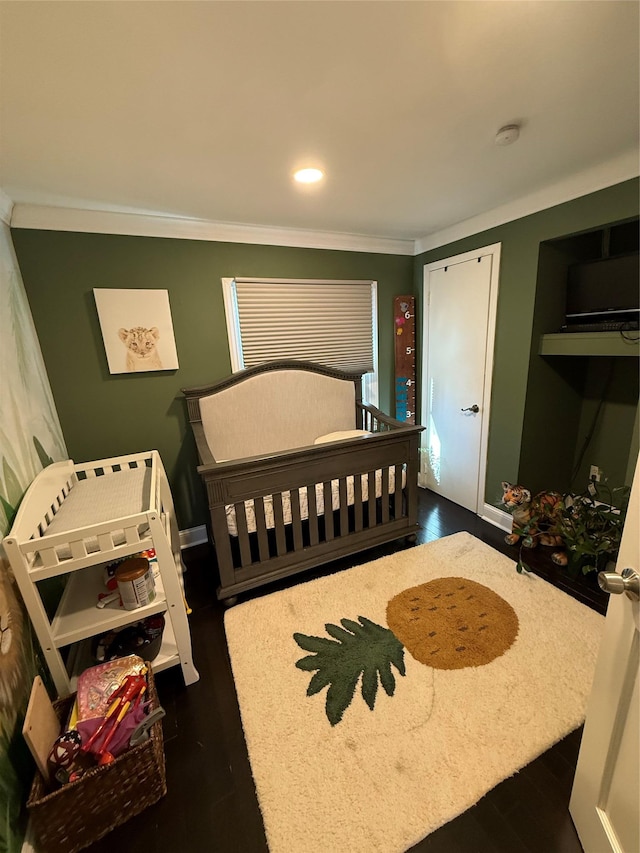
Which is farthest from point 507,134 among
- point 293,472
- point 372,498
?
point 372,498

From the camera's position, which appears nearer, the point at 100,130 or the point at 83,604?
the point at 100,130

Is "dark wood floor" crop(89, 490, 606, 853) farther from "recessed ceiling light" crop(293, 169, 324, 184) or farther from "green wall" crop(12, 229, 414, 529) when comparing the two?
"recessed ceiling light" crop(293, 169, 324, 184)

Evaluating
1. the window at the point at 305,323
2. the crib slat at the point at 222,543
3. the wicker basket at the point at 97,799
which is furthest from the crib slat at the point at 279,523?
the window at the point at 305,323

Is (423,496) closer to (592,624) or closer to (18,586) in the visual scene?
(592,624)

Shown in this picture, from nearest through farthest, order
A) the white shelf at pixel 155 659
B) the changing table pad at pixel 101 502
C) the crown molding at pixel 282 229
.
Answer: the changing table pad at pixel 101 502 → the white shelf at pixel 155 659 → the crown molding at pixel 282 229

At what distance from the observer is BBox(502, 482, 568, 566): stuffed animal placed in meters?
2.19

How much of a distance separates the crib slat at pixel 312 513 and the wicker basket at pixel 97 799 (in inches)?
45.5

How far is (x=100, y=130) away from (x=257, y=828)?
8.14 ft

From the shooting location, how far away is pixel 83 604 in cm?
142

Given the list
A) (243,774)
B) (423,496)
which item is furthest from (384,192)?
(243,774)

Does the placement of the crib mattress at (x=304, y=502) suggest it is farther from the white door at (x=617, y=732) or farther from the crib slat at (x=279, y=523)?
the white door at (x=617, y=732)

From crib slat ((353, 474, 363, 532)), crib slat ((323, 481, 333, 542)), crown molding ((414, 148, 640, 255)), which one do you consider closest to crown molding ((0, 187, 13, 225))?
crib slat ((323, 481, 333, 542))

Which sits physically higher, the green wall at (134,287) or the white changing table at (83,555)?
the green wall at (134,287)

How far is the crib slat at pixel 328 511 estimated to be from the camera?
2.11m
